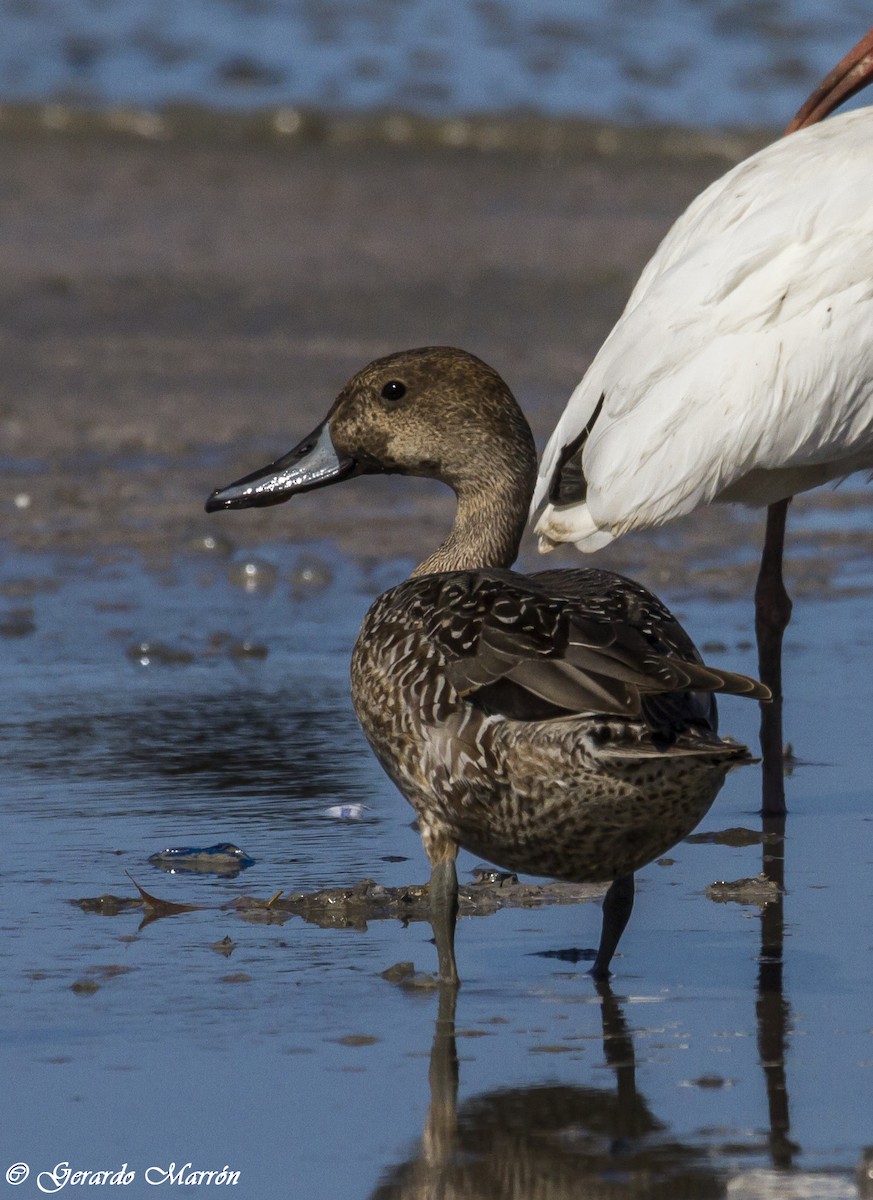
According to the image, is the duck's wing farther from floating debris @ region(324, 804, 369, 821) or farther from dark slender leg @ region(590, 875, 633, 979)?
floating debris @ region(324, 804, 369, 821)

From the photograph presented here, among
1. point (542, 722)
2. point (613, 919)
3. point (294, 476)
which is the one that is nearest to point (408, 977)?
point (613, 919)

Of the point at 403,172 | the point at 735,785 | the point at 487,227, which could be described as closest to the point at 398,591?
the point at 735,785

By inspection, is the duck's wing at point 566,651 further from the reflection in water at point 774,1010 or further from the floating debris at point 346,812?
the floating debris at point 346,812

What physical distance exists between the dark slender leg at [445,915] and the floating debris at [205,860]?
72 centimetres

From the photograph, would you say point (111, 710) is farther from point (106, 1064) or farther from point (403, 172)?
point (403, 172)

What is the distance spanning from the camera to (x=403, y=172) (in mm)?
17203

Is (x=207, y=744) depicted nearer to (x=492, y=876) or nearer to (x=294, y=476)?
(x=294, y=476)

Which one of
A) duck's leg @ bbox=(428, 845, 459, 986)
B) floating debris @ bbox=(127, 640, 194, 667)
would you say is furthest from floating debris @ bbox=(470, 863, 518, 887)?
floating debris @ bbox=(127, 640, 194, 667)

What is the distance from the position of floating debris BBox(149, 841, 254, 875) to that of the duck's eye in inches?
41.8

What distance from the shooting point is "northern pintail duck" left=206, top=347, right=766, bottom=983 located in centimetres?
381

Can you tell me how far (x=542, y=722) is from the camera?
3.91m

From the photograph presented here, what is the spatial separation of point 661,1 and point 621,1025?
19.3 metres

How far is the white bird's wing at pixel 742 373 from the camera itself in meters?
5.15

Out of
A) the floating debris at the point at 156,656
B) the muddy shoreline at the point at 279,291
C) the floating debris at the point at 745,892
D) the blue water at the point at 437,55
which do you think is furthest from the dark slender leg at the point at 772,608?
→ the blue water at the point at 437,55
